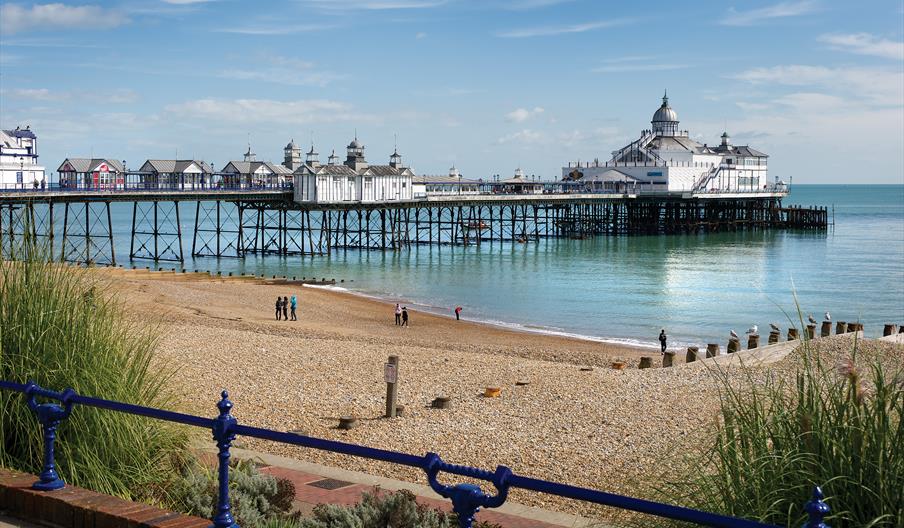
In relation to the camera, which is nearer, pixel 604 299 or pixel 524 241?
pixel 604 299

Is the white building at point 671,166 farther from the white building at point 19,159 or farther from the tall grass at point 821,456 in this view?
the tall grass at point 821,456

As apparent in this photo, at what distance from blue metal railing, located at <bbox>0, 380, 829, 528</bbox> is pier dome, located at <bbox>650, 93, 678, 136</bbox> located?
337 feet

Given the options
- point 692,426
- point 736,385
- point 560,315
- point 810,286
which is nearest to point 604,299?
point 560,315

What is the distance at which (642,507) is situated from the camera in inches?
158

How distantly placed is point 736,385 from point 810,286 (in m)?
38.3

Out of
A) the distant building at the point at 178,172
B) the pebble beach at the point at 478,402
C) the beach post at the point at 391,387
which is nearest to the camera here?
the pebble beach at the point at 478,402

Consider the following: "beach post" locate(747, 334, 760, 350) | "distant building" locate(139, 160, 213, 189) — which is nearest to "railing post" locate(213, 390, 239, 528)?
"beach post" locate(747, 334, 760, 350)

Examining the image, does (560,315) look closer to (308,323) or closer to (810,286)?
(308,323)

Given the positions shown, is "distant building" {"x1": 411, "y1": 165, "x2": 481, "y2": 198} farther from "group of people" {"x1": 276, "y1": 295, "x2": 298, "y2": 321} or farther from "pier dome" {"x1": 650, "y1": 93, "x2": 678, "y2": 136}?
"group of people" {"x1": 276, "y1": 295, "x2": 298, "y2": 321}

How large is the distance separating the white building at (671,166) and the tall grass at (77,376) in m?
90.2

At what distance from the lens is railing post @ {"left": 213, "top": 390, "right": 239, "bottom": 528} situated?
5.19 m

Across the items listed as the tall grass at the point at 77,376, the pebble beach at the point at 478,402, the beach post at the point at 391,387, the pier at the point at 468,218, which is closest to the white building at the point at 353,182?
the pier at the point at 468,218

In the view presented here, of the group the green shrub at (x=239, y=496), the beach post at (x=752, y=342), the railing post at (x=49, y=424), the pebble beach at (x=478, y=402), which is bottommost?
the beach post at (x=752, y=342)

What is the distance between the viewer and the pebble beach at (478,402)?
10719 millimetres
